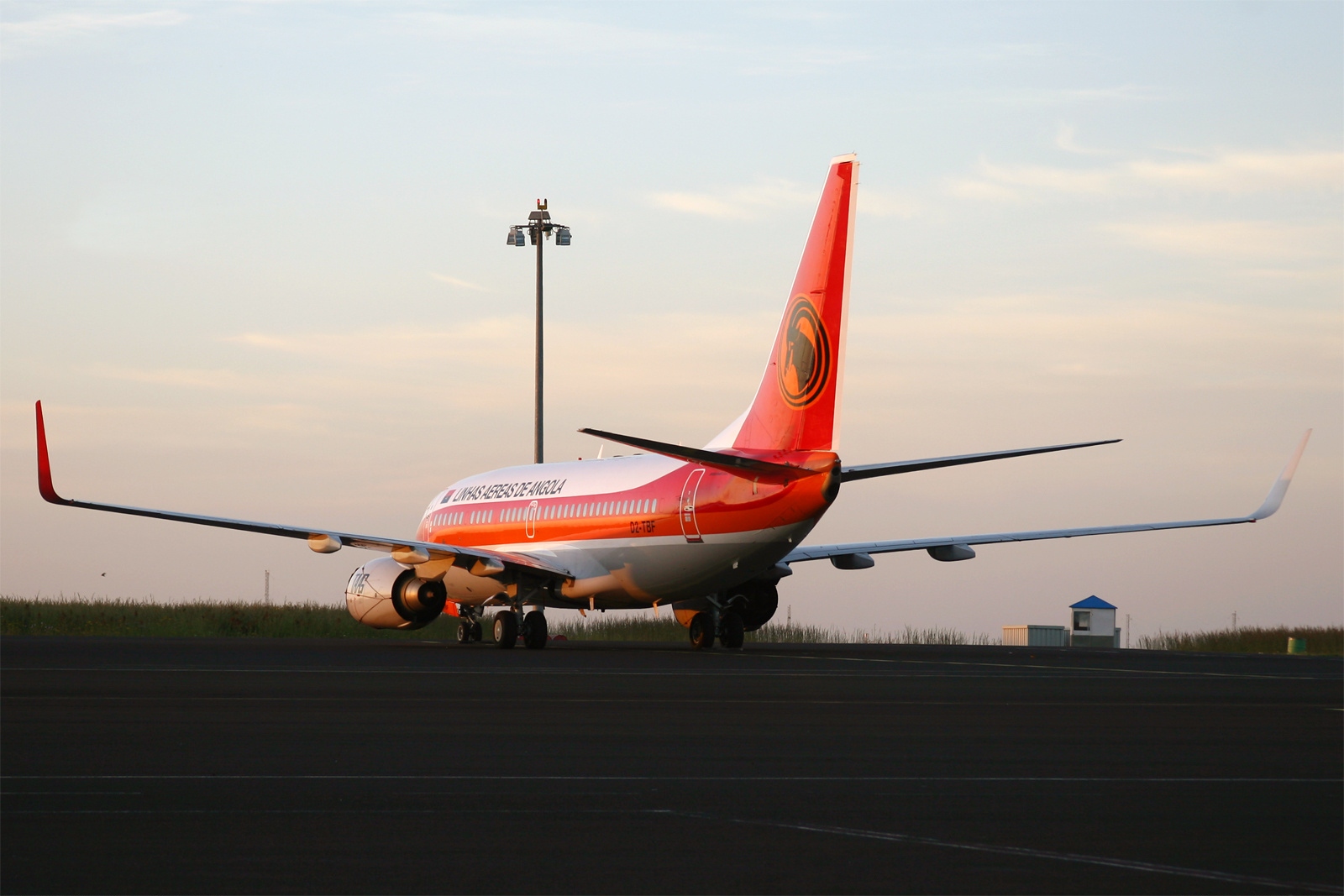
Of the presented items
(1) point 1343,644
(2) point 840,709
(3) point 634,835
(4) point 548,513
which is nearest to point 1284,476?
(1) point 1343,644

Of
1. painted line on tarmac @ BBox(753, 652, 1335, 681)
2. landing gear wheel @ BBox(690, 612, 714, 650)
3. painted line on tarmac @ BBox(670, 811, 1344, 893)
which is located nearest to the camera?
painted line on tarmac @ BBox(670, 811, 1344, 893)

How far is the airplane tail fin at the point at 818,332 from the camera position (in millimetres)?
29125

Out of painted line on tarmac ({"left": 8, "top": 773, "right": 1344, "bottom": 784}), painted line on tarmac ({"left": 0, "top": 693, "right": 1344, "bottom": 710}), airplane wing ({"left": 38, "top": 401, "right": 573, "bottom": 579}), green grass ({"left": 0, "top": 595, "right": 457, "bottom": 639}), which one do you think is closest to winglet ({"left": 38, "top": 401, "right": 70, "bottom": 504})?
airplane wing ({"left": 38, "top": 401, "right": 573, "bottom": 579})

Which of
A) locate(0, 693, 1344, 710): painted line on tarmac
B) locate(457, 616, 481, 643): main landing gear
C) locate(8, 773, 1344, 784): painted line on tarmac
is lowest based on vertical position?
locate(8, 773, 1344, 784): painted line on tarmac

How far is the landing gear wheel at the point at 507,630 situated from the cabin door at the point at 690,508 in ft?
17.7

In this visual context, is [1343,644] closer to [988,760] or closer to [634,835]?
[988,760]

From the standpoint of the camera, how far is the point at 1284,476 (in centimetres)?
3500

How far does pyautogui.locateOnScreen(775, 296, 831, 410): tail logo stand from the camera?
29.2m

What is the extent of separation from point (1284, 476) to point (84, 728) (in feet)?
88.5

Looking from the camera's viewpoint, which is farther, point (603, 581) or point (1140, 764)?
point (603, 581)

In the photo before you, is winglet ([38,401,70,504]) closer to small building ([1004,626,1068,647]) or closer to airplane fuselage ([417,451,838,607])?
airplane fuselage ([417,451,838,607])

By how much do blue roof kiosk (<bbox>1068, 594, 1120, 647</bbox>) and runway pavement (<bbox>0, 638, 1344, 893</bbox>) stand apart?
26404mm

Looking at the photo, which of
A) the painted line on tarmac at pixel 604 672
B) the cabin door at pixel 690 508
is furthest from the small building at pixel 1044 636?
the painted line on tarmac at pixel 604 672

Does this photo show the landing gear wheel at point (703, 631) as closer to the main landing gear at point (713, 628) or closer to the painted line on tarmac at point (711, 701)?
the main landing gear at point (713, 628)
